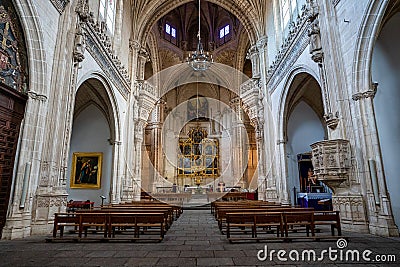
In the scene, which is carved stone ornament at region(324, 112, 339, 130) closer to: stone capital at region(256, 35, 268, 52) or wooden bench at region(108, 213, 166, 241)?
wooden bench at region(108, 213, 166, 241)

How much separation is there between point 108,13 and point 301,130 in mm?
12475

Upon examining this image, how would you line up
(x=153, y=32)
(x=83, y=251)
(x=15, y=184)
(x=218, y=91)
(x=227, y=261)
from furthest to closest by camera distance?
(x=218, y=91)
(x=153, y=32)
(x=15, y=184)
(x=83, y=251)
(x=227, y=261)

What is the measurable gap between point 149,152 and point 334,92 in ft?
63.1

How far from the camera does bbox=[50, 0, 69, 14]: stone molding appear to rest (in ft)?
26.5

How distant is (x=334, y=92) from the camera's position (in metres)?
8.09

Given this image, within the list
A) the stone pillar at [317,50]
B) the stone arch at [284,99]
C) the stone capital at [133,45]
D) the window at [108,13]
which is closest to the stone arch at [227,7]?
the stone capital at [133,45]

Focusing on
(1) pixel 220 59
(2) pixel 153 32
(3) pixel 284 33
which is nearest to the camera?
(3) pixel 284 33

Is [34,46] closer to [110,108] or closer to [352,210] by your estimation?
[110,108]

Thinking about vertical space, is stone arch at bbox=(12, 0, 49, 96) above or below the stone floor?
above

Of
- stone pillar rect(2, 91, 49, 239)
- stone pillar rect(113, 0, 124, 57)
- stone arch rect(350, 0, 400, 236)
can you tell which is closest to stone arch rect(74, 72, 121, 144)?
stone pillar rect(113, 0, 124, 57)

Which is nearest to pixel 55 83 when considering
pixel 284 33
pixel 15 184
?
pixel 15 184

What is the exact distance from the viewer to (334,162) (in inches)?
289

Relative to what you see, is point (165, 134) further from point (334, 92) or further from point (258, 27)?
point (334, 92)

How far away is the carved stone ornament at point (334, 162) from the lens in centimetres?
726
